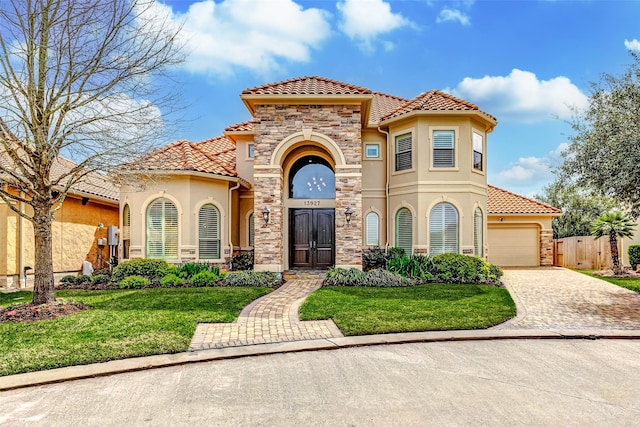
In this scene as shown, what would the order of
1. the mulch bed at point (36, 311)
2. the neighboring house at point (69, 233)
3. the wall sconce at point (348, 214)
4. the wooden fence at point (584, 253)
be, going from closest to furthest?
the mulch bed at point (36, 311) → the neighboring house at point (69, 233) → the wall sconce at point (348, 214) → the wooden fence at point (584, 253)

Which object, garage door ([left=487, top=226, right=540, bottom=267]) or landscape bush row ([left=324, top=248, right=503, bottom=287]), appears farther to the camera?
garage door ([left=487, top=226, right=540, bottom=267])

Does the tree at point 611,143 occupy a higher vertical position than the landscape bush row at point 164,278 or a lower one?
higher

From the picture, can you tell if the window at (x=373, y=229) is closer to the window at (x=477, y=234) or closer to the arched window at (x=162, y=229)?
the window at (x=477, y=234)

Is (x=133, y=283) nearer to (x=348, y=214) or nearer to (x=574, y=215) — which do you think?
(x=348, y=214)

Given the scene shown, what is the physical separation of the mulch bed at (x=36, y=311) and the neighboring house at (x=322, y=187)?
5.07 meters

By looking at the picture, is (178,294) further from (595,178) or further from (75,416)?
(595,178)

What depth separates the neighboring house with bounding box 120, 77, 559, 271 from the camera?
1455 centimetres

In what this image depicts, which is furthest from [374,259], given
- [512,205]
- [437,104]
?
[512,205]

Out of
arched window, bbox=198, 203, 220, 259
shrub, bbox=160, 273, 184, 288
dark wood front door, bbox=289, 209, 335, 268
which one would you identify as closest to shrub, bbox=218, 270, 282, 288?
shrub, bbox=160, 273, 184, 288

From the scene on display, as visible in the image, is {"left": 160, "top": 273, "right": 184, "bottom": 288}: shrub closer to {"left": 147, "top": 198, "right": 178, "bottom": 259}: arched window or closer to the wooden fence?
{"left": 147, "top": 198, "right": 178, "bottom": 259}: arched window

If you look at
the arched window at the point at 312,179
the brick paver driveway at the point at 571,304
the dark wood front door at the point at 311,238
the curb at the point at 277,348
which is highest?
the arched window at the point at 312,179

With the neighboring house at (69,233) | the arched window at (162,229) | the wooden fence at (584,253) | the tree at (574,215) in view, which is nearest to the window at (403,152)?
the arched window at (162,229)

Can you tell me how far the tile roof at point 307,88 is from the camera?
47.0 feet

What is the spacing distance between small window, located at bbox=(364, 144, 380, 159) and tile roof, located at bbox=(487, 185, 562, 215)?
7.22m
